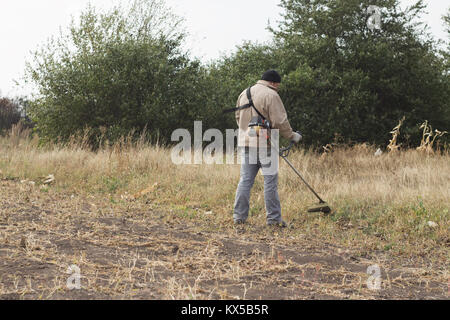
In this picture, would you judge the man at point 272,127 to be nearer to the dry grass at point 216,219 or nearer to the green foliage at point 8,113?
the dry grass at point 216,219

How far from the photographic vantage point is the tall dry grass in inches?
241

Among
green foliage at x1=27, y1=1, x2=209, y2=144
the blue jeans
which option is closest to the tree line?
green foliage at x1=27, y1=1, x2=209, y2=144

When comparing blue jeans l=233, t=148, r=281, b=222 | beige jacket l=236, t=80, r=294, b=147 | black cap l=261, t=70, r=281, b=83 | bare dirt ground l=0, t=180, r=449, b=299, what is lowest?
bare dirt ground l=0, t=180, r=449, b=299

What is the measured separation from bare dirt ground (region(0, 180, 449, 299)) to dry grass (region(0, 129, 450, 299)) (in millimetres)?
19

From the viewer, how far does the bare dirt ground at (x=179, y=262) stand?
3412mm

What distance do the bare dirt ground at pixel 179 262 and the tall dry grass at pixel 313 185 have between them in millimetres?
715

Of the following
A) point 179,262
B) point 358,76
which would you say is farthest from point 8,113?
point 179,262

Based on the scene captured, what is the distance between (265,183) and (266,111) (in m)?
0.98

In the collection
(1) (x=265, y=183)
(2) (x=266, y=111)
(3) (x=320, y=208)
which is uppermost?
(2) (x=266, y=111)

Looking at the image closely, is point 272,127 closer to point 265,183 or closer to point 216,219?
point 265,183

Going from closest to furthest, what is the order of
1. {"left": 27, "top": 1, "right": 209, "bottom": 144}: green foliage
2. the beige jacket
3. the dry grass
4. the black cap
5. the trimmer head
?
the dry grass < the beige jacket < the black cap < the trimmer head < {"left": 27, "top": 1, "right": 209, "bottom": 144}: green foliage

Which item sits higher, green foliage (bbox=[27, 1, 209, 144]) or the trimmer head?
green foliage (bbox=[27, 1, 209, 144])

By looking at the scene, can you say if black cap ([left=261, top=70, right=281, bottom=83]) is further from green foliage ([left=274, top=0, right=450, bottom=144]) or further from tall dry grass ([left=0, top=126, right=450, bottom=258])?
green foliage ([left=274, top=0, right=450, bottom=144])

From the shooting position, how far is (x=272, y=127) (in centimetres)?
614
